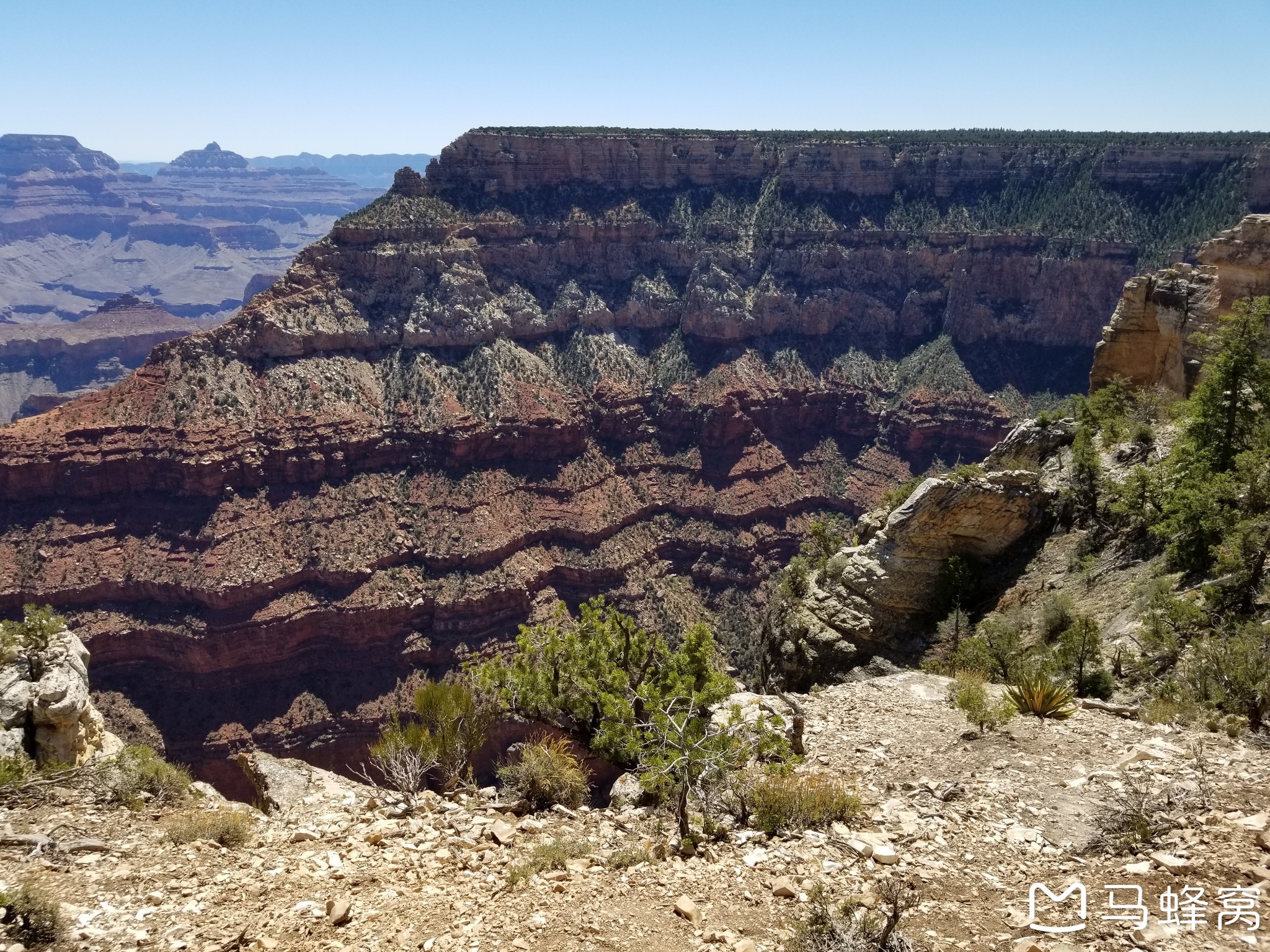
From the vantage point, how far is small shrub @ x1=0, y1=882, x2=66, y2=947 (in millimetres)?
10773

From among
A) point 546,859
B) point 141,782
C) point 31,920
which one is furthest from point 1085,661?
point 141,782

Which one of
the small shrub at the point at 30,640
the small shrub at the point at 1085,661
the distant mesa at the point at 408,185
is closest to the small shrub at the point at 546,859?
the small shrub at the point at 1085,661

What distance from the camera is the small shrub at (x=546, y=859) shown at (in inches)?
492

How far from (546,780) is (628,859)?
12.0 ft

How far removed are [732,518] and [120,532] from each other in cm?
5655

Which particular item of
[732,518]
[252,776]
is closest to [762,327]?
[732,518]

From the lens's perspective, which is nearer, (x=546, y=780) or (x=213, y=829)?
(x=213, y=829)

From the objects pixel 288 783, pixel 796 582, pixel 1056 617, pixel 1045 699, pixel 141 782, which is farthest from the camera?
pixel 796 582

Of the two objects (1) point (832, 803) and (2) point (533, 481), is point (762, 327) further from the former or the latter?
(1) point (832, 803)

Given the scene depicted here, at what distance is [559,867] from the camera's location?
13.0 m

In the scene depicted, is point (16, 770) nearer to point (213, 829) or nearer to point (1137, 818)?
point (213, 829)

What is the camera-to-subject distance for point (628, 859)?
43.0 feet

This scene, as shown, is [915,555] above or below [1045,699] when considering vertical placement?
above

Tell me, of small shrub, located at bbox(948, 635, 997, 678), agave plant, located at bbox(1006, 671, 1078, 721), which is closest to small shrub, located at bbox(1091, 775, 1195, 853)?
agave plant, located at bbox(1006, 671, 1078, 721)
